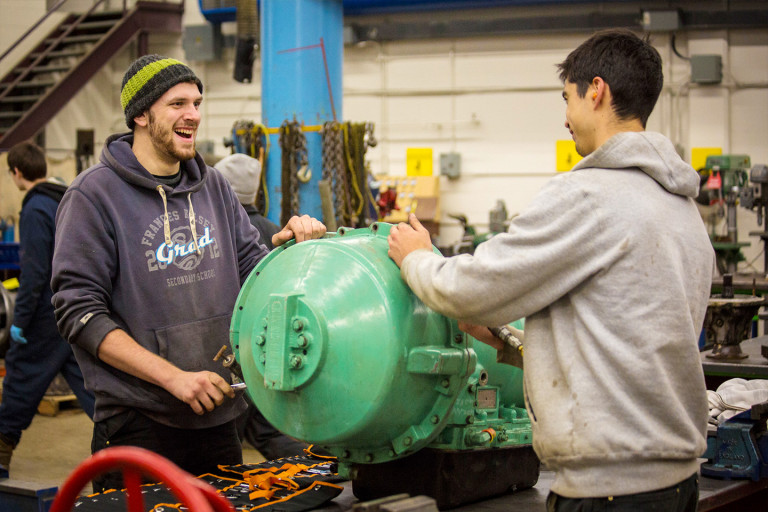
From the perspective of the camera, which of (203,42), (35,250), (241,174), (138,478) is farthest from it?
(203,42)

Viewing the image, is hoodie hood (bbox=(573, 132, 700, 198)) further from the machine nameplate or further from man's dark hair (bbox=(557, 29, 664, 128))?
the machine nameplate

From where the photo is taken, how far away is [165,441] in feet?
5.74

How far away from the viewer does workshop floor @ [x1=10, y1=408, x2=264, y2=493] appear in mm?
4062

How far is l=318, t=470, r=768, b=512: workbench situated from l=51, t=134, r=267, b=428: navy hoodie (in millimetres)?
407

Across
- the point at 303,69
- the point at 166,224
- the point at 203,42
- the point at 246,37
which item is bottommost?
the point at 166,224

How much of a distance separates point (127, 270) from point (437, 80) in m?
7.90

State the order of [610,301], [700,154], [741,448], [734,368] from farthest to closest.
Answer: [700,154] → [734,368] → [741,448] → [610,301]

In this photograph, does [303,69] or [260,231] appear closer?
[260,231]

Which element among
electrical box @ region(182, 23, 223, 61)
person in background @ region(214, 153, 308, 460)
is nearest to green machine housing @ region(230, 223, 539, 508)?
person in background @ region(214, 153, 308, 460)

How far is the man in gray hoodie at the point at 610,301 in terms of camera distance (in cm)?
120

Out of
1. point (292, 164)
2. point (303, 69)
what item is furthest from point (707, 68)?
point (292, 164)

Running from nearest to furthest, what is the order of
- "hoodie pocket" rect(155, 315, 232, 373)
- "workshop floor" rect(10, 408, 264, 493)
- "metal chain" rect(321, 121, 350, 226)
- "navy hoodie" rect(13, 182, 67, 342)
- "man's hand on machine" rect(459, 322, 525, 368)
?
"man's hand on machine" rect(459, 322, 525, 368), "hoodie pocket" rect(155, 315, 232, 373), "navy hoodie" rect(13, 182, 67, 342), "workshop floor" rect(10, 408, 264, 493), "metal chain" rect(321, 121, 350, 226)

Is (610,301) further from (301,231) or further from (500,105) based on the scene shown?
(500,105)

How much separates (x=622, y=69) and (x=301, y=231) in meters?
0.67
